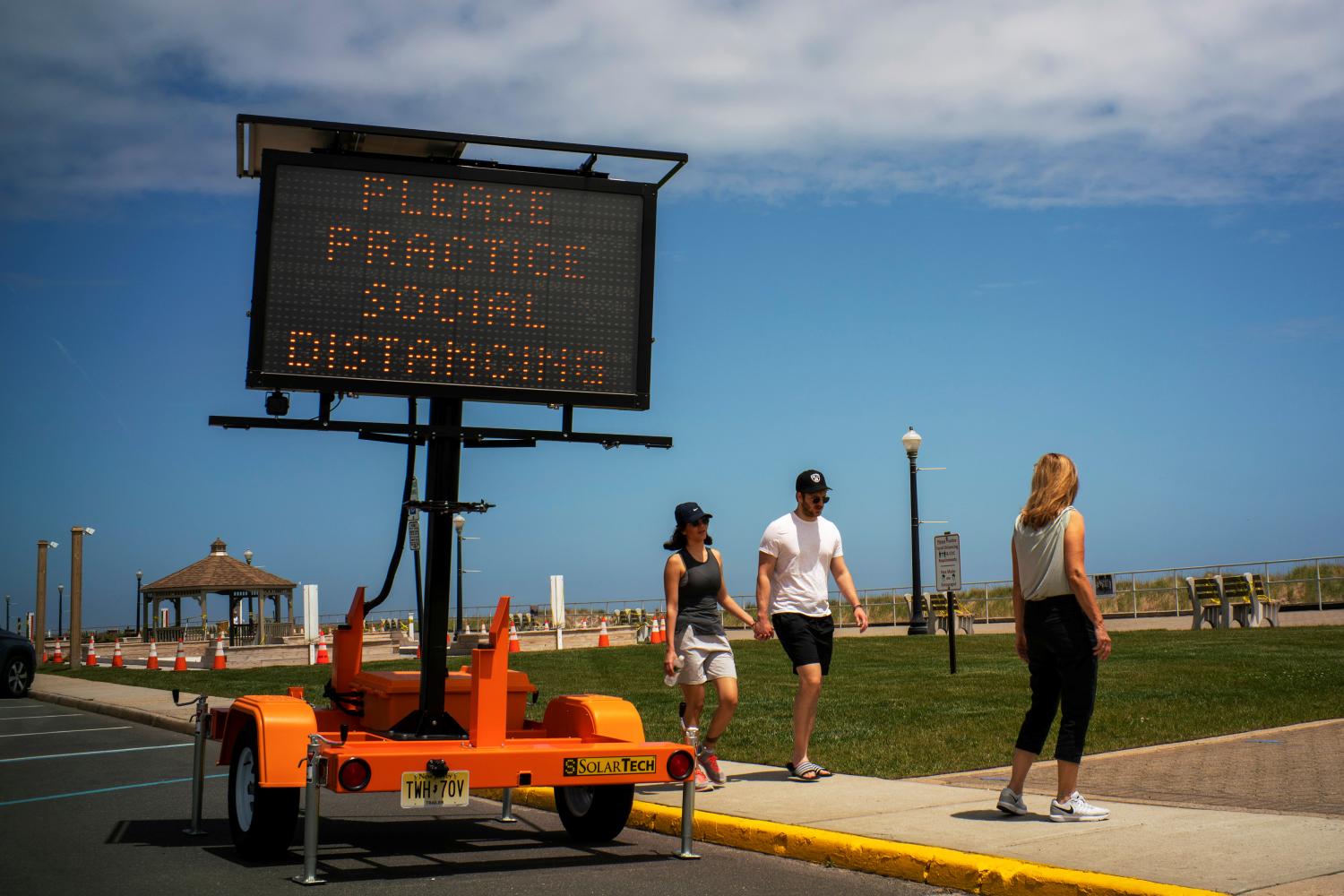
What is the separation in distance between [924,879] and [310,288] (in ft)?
14.9

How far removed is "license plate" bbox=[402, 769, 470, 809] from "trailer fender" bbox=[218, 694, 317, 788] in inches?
23.8

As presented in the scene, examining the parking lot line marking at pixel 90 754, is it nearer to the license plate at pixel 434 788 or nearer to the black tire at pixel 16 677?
the license plate at pixel 434 788

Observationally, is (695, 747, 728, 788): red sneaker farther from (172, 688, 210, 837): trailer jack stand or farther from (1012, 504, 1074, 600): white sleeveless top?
(172, 688, 210, 837): trailer jack stand

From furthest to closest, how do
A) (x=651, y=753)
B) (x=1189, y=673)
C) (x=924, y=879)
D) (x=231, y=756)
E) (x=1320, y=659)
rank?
(x=1320, y=659), (x=1189, y=673), (x=231, y=756), (x=651, y=753), (x=924, y=879)

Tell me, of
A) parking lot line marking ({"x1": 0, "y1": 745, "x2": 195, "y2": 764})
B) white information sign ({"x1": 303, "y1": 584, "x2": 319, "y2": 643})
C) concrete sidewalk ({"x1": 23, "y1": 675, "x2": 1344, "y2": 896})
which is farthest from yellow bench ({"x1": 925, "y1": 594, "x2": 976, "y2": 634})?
concrete sidewalk ({"x1": 23, "y1": 675, "x2": 1344, "y2": 896})

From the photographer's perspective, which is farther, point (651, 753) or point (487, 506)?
point (487, 506)

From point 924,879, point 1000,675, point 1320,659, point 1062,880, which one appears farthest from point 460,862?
point 1320,659

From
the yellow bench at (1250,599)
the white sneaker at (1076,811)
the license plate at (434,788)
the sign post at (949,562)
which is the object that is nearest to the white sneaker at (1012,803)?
the white sneaker at (1076,811)

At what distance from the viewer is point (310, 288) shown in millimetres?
7461

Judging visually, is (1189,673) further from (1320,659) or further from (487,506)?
(487,506)

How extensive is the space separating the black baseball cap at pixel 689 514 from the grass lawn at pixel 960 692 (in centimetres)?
232

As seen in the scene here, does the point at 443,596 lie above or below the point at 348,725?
above

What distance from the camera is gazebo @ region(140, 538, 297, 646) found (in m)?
51.4

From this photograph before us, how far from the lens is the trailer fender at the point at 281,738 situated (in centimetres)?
674
